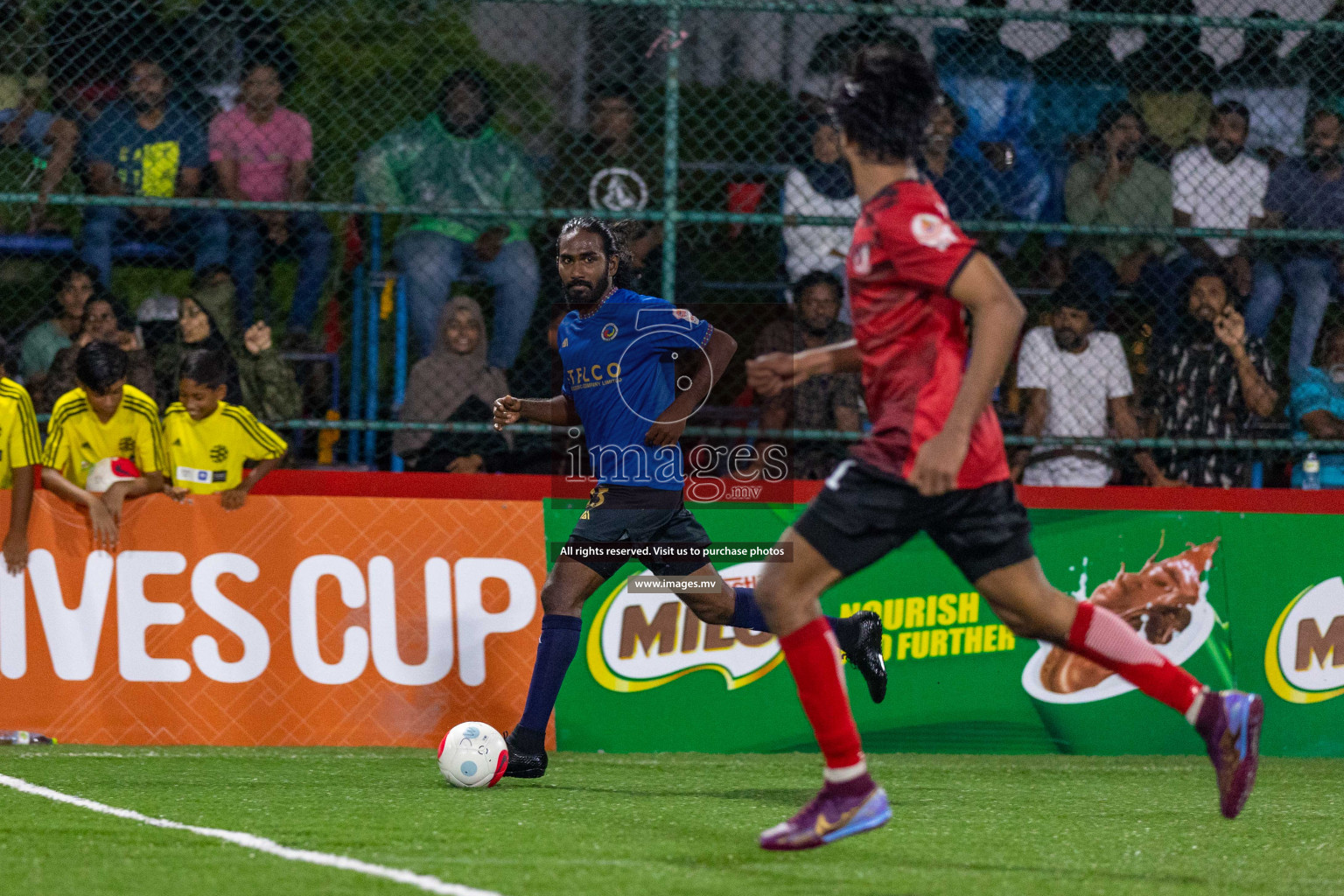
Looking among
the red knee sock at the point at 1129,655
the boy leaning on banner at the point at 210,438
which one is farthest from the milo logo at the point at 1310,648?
the boy leaning on banner at the point at 210,438

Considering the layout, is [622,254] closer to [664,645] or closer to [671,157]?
[671,157]

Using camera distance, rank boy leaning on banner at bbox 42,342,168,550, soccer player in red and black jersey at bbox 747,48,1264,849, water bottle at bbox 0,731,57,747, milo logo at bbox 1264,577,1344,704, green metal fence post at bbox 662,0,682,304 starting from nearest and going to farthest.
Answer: soccer player in red and black jersey at bbox 747,48,1264,849, water bottle at bbox 0,731,57,747, boy leaning on banner at bbox 42,342,168,550, milo logo at bbox 1264,577,1344,704, green metal fence post at bbox 662,0,682,304

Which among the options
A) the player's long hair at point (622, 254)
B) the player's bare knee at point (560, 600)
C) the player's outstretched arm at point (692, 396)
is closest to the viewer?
the player's outstretched arm at point (692, 396)

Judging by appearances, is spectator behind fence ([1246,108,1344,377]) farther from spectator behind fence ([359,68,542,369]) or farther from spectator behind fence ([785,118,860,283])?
spectator behind fence ([359,68,542,369])

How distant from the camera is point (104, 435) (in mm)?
7945

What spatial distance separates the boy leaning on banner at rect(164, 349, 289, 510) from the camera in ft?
26.3

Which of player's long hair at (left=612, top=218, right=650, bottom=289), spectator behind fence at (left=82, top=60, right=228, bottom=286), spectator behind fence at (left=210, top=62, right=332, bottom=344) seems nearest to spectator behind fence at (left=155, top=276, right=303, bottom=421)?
spectator behind fence at (left=210, top=62, right=332, bottom=344)

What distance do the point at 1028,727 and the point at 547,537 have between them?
2.71 m

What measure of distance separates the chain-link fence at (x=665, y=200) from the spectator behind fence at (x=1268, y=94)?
2cm

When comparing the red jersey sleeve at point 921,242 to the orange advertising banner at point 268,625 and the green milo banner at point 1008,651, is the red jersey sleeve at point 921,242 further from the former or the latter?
the orange advertising banner at point 268,625

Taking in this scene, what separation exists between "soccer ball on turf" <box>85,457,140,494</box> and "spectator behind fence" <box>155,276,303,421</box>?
995 millimetres

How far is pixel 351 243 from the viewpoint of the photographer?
30.4ft

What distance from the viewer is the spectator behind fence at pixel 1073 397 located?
8883 mm

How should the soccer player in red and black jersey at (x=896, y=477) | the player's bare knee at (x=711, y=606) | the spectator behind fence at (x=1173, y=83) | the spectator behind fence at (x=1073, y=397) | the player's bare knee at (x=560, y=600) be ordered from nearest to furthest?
the soccer player in red and black jersey at (x=896, y=477) < the player's bare knee at (x=560, y=600) < the player's bare knee at (x=711, y=606) < the spectator behind fence at (x=1073, y=397) < the spectator behind fence at (x=1173, y=83)
